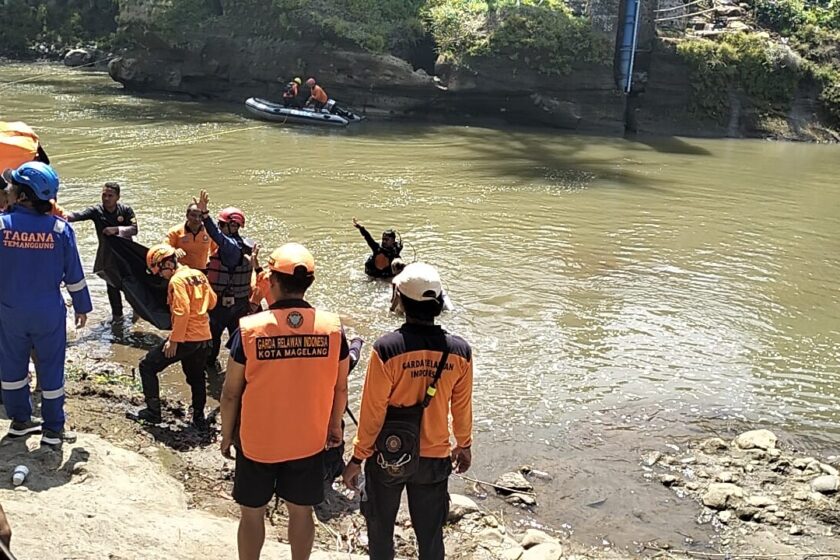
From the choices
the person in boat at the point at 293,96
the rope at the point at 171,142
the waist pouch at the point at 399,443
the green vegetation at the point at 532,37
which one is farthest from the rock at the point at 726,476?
the green vegetation at the point at 532,37

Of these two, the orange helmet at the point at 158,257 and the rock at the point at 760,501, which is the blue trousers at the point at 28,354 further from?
the rock at the point at 760,501

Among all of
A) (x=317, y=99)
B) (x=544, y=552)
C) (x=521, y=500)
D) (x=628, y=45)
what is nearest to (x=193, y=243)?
(x=521, y=500)

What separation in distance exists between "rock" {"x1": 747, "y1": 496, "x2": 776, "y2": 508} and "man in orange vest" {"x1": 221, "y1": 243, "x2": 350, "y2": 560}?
12.0 feet

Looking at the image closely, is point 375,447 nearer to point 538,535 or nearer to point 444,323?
point 538,535

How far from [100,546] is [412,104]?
1074 inches

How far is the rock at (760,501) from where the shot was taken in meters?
5.84

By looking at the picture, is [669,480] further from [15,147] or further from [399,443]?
[15,147]

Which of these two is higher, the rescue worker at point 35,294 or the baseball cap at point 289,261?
the baseball cap at point 289,261

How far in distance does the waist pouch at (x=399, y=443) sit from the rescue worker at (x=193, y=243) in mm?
4243

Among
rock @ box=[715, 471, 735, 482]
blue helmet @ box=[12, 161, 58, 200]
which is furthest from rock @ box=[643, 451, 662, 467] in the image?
blue helmet @ box=[12, 161, 58, 200]

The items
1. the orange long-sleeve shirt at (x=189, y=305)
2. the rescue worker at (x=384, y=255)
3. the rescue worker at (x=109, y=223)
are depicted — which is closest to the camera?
the orange long-sleeve shirt at (x=189, y=305)

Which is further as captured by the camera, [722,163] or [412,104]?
[412,104]

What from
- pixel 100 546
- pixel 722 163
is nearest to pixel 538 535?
pixel 100 546

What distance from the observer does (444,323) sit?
9.80 meters
